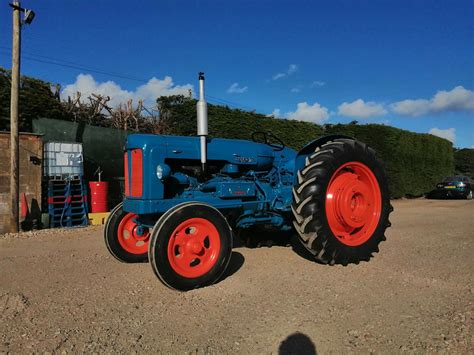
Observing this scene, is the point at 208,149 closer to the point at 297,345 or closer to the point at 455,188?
the point at 297,345

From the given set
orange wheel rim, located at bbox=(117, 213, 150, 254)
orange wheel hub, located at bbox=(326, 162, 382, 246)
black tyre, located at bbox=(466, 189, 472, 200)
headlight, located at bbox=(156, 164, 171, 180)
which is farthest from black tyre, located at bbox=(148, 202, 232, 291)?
black tyre, located at bbox=(466, 189, 472, 200)

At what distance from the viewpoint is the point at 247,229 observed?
5715 mm

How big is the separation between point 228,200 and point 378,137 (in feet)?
42.9

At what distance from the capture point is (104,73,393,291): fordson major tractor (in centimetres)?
393

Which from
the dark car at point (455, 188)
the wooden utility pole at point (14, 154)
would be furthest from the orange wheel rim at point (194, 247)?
the dark car at point (455, 188)

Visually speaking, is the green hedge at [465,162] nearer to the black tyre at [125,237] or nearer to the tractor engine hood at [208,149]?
the tractor engine hood at [208,149]

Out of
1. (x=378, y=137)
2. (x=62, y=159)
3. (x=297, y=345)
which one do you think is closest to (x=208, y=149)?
(x=297, y=345)

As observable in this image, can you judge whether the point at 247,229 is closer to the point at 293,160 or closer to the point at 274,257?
the point at 274,257

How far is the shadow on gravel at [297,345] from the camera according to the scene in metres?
2.69

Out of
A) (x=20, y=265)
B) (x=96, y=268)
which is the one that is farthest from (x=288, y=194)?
(x=20, y=265)

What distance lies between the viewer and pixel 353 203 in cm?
504

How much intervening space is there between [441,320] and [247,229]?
2.95 m

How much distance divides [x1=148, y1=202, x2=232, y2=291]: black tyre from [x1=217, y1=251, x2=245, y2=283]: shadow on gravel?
13.3 inches

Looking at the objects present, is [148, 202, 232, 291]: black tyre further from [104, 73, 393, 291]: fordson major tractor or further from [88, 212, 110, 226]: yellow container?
[88, 212, 110, 226]: yellow container
